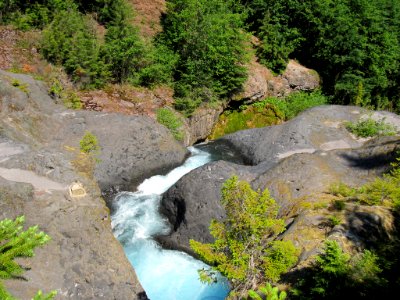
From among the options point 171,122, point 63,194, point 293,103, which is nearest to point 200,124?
point 171,122

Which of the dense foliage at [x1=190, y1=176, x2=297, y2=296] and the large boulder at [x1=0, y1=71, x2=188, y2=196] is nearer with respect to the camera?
the dense foliage at [x1=190, y1=176, x2=297, y2=296]

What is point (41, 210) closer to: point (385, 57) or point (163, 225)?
point (163, 225)

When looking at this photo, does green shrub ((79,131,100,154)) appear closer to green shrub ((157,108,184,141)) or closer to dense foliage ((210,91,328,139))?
green shrub ((157,108,184,141))

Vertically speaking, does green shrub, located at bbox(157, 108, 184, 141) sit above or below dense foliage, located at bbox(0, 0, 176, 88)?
below

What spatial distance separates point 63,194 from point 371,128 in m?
17.4

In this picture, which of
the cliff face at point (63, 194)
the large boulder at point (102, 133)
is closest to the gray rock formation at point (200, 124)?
the large boulder at point (102, 133)

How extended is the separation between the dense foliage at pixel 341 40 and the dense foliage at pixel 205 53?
211 inches

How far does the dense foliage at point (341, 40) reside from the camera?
30562mm

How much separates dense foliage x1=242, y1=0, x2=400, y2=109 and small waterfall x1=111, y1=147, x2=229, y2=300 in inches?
727

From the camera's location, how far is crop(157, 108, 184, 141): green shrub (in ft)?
77.3

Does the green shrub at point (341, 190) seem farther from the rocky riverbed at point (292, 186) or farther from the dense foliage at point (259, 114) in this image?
the dense foliage at point (259, 114)

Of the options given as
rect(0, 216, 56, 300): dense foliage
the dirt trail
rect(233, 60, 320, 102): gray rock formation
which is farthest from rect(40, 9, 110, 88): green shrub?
rect(0, 216, 56, 300): dense foliage

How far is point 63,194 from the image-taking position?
1188 centimetres

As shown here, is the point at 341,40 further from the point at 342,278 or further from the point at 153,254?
the point at 342,278
